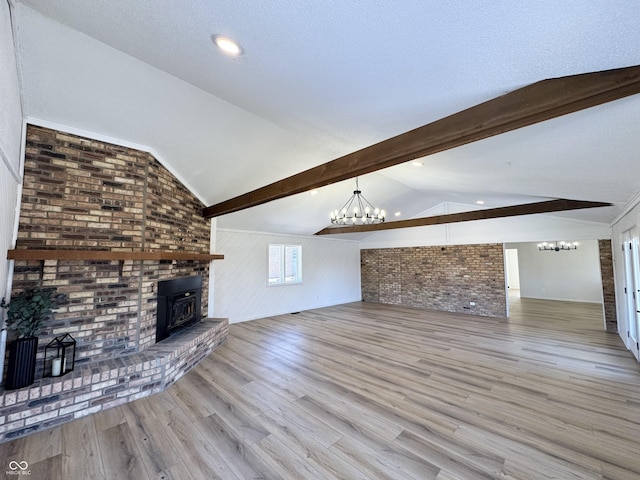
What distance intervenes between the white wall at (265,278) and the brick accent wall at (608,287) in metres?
6.58

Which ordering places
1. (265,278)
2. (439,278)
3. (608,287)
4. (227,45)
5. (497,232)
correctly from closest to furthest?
(227,45) → (608,287) → (265,278) → (497,232) → (439,278)

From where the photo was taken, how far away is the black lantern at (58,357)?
2.63 meters

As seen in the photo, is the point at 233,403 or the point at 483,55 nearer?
the point at 483,55

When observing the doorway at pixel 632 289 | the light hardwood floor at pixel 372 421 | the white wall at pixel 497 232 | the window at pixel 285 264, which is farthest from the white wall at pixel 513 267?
the window at pixel 285 264

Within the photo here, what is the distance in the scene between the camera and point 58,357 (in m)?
2.67

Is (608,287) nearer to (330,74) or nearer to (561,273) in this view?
(561,273)

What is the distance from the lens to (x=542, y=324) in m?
6.41

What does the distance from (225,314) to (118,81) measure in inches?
204

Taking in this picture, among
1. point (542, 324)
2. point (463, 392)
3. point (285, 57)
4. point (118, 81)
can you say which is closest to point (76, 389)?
point (118, 81)

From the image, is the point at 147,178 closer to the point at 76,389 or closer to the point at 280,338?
the point at 76,389

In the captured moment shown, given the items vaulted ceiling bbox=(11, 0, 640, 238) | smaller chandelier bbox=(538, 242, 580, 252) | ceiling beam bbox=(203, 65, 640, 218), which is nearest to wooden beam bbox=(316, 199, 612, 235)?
vaulted ceiling bbox=(11, 0, 640, 238)

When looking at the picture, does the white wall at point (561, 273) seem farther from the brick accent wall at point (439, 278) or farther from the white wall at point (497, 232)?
the brick accent wall at point (439, 278)

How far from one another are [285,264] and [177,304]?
406 cm

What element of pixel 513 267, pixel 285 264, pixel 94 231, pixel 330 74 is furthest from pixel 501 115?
pixel 513 267
